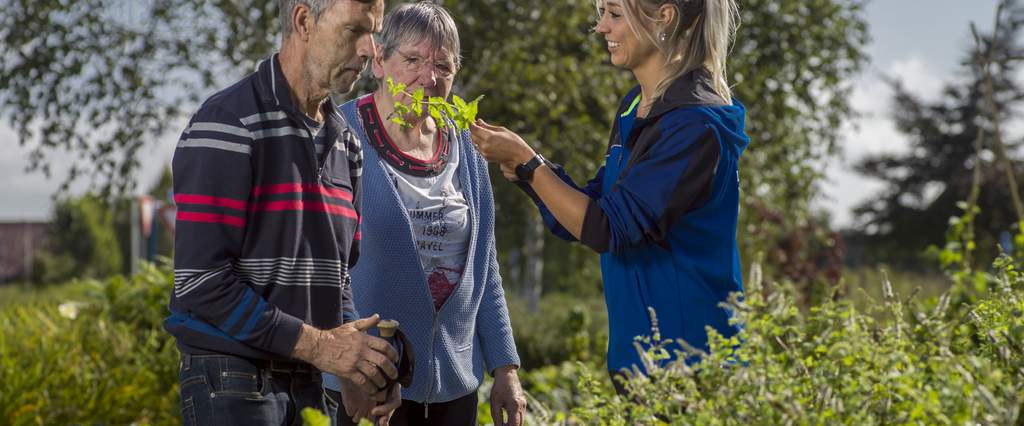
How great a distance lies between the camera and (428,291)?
249cm

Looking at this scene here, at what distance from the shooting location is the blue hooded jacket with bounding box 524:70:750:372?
196 cm

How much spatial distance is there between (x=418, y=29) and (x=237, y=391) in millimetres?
1066

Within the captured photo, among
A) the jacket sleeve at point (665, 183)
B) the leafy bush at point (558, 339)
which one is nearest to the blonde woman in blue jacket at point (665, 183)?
the jacket sleeve at point (665, 183)

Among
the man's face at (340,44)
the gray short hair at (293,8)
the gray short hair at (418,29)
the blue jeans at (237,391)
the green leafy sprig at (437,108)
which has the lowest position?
the blue jeans at (237,391)

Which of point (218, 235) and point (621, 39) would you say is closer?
point (218, 235)

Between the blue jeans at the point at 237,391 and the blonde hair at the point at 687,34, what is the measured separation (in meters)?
0.96

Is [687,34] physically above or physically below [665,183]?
above

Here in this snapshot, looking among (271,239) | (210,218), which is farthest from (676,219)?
(210,218)

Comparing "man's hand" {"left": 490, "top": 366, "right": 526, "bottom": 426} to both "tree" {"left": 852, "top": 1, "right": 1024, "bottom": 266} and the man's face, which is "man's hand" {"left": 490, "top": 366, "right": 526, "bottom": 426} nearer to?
the man's face

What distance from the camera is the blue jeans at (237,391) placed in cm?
183

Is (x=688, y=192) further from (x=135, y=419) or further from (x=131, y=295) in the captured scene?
(x=131, y=295)

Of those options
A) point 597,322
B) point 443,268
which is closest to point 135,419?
point 443,268

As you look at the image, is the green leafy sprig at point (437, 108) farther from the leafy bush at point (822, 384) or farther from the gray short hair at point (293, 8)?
the leafy bush at point (822, 384)

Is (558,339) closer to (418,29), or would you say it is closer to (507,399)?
(507,399)
